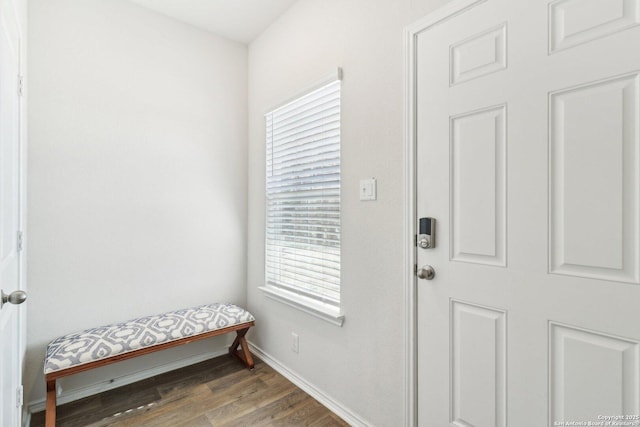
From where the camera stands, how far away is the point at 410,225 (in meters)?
1.44

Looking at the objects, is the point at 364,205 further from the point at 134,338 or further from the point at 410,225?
the point at 134,338

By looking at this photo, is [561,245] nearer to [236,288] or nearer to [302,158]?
[302,158]

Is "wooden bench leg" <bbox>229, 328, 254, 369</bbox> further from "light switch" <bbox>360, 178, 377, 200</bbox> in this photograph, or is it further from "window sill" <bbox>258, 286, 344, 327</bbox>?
"light switch" <bbox>360, 178, 377, 200</bbox>

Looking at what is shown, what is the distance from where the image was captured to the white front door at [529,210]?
0.91m

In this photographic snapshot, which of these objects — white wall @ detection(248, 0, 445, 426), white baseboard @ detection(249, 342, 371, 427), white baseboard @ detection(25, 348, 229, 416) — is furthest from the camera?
white baseboard @ detection(25, 348, 229, 416)

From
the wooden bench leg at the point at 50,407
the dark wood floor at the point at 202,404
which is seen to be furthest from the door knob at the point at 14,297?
the dark wood floor at the point at 202,404

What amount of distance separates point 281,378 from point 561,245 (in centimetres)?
A: 194

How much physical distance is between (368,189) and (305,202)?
2.02 feet

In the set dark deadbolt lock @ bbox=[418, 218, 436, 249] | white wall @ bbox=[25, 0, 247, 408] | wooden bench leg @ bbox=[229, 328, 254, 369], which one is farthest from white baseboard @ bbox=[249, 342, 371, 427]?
dark deadbolt lock @ bbox=[418, 218, 436, 249]

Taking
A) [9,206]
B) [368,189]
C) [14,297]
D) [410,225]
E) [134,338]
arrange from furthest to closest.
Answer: [134,338] < [368,189] < [410,225] < [9,206] < [14,297]

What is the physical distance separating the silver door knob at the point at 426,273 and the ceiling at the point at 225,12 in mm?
2002

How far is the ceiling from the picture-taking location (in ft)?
7.23

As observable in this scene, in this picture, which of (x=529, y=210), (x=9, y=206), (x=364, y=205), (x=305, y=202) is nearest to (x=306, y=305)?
(x=305, y=202)

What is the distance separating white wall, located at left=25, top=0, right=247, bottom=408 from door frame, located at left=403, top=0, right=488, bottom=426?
1.68 m
